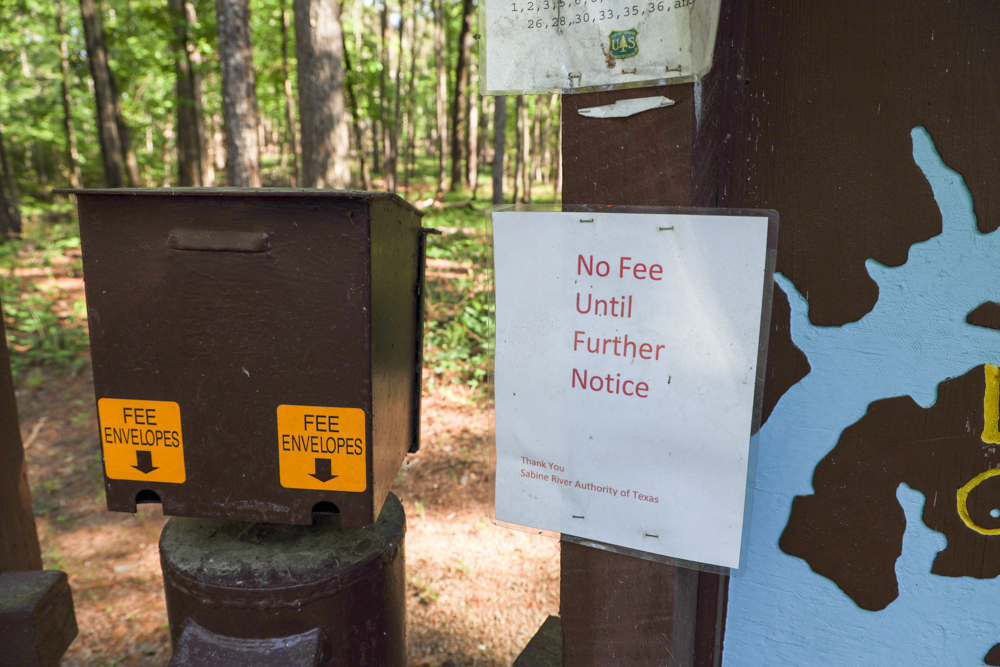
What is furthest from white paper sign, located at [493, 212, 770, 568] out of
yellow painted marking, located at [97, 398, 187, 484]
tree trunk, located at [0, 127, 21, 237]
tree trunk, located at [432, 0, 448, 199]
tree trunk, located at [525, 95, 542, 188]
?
tree trunk, located at [432, 0, 448, 199]

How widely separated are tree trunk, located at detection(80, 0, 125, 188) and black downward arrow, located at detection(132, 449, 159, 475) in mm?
11850

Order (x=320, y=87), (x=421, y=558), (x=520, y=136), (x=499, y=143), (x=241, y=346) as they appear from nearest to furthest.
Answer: (x=241, y=346) < (x=421, y=558) < (x=320, y=87) < (x=499, y=143) < (x=520, y=136)

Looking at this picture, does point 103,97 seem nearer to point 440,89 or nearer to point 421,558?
point 440,89

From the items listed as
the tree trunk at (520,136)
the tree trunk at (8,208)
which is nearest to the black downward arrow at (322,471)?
the tree trunk at (8,208)

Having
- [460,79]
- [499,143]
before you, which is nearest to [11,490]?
[499,143]

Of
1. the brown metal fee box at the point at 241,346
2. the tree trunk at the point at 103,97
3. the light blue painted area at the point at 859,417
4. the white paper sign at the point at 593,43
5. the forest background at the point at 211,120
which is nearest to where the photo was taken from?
the white paper sign at the point at 593,43

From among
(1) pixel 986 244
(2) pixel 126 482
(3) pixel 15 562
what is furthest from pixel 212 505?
(1) pixel 986 244

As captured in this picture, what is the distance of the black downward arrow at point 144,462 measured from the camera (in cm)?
136

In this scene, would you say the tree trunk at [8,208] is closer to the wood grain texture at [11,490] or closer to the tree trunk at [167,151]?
the tree trunk at [167,151]

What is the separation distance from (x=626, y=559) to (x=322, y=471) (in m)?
0.67

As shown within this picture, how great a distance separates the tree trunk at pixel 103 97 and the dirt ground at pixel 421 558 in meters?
8.70

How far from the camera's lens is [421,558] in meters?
3.13

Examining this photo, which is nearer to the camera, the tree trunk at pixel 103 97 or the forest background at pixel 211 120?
the forest background at pixel 211 120

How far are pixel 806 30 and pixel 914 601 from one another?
114 centimetres
